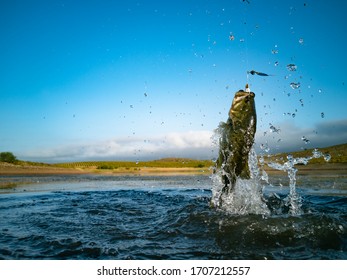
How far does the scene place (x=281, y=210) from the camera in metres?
9.30

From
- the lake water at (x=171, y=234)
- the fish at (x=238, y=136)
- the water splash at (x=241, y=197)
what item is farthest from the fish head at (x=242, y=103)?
the lake water at (x=171, y=234)

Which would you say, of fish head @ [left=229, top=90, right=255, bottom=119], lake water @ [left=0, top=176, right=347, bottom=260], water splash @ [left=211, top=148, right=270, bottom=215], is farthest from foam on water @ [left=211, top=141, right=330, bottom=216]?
fish head @ [left=229, top=90, right=255, bottom=119]

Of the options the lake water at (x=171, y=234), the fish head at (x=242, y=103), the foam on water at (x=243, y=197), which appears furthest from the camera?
the foam on water at (x=243, y=197)

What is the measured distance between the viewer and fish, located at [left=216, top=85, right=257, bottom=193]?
258 inches

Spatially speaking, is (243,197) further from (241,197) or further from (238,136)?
(238,136)

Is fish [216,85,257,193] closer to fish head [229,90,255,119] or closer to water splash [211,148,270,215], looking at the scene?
fish head [229,90,255,119]

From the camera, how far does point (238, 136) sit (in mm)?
6836

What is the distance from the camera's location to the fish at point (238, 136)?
258 inches

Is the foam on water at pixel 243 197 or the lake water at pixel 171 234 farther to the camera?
the foam on water at pixel 243 197

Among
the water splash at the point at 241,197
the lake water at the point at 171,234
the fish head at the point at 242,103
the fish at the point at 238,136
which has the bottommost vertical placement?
the lake water at the point at 171,234

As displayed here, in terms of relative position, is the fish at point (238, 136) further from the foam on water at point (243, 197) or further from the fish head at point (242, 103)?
the foam on water at point (243, 197)

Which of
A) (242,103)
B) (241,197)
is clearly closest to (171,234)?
(241,197)
